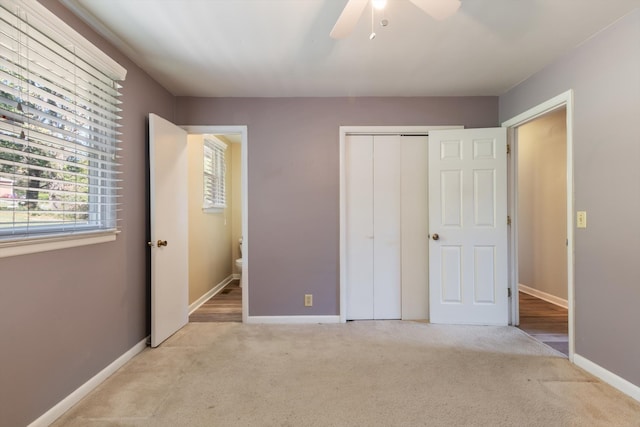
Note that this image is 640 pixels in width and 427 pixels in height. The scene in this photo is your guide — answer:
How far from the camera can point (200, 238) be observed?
3.73m

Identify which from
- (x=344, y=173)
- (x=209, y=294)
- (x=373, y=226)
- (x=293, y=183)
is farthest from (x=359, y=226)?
(x=209, y=294)

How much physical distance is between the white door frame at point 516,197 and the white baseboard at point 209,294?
3.48m

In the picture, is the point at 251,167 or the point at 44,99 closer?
the point at 44,99

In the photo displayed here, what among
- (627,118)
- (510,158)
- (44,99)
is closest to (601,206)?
(627,118)

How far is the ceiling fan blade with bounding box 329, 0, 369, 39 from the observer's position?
1300 mm

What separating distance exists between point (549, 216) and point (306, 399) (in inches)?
152

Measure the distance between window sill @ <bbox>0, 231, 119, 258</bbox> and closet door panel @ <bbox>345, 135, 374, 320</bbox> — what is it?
82.7 inches

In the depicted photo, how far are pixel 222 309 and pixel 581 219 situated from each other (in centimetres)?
352

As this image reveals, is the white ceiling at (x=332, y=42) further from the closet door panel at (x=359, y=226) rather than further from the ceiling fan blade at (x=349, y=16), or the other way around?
the closet door panel at (x=359, y=226)

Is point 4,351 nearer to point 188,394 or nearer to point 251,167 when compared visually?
point 188,394

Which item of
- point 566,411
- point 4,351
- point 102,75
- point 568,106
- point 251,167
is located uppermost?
point 102,75

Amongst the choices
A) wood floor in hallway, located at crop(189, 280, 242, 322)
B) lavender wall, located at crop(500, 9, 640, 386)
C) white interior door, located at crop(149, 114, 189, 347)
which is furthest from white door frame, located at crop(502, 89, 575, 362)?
white interior door, located at crop(149, 114, 189, 347)

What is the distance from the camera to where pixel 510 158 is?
117 inches

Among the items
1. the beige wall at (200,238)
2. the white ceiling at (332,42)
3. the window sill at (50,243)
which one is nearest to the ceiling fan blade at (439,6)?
the white ceiling at (332,42)
